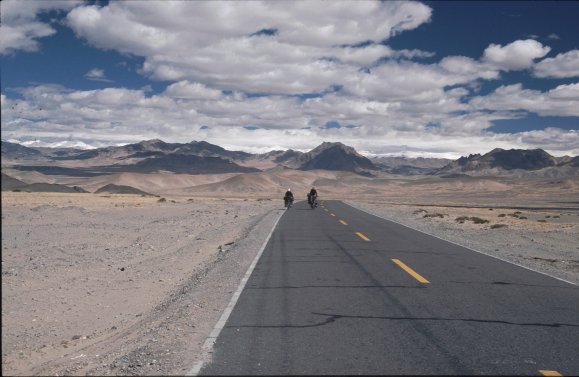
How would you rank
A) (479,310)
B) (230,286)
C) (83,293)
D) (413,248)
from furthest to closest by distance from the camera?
(413,248), (83,293), (230,286), (479,310)

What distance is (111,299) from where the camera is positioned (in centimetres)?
1200

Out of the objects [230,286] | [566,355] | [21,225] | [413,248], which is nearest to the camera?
[566,355]

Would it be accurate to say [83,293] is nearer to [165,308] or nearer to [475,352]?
[165,308]

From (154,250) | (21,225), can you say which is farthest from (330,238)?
(21,225)

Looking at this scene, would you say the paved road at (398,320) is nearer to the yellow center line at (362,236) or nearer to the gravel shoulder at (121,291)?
the gravel shoulder at (121,291)

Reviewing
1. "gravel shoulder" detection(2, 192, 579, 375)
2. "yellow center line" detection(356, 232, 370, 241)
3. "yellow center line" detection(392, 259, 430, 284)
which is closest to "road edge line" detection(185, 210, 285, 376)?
"gravel shoulder" detection(2, 192, 579, 375)

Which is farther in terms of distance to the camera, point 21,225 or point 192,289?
point 21,225

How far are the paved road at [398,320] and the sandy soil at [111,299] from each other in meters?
0.76

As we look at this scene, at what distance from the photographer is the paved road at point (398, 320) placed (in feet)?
20.3

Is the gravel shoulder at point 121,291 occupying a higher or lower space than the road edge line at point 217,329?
lower

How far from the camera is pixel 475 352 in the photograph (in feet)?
21.6

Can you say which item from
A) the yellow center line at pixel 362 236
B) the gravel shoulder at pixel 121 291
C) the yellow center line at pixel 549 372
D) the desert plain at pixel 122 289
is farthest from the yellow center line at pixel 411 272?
the yellow center line at pixel 362 236

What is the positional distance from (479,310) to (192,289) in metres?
5.90

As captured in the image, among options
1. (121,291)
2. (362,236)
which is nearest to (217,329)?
(121,291)
